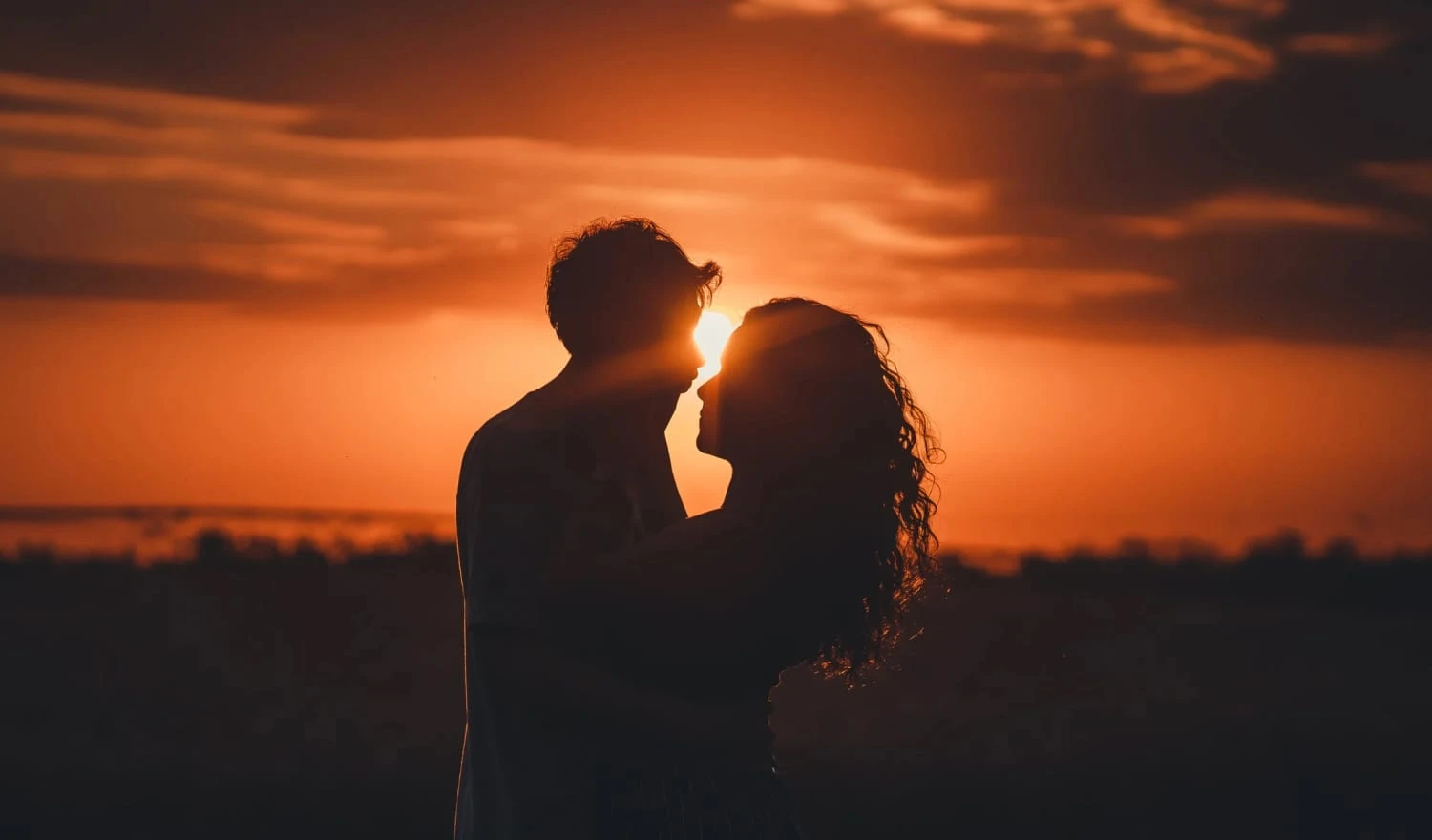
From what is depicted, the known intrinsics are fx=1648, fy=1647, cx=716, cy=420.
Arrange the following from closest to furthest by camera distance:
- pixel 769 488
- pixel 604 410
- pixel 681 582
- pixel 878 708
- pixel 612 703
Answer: pixel 681 582, pixel 769 488, pixel 612 703, pixel 604 410, pixel 878 708

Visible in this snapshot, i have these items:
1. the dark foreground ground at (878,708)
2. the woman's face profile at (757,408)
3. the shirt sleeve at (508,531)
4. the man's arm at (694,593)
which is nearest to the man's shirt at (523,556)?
the shirt sleeve at (508,531)

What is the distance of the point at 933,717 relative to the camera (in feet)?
56.4

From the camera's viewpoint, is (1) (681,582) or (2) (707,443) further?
(2) (707,443)

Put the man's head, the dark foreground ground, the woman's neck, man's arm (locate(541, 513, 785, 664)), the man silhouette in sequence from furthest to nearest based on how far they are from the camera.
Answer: the dark foreground ground < the man's head < the man silhouette < the woman's neck < man's arm (locate(541, 513, 785, 664))

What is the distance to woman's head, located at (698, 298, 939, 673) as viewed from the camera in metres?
3.29

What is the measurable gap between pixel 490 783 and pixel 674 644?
0.81 m

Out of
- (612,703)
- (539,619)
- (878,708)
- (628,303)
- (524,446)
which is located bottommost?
(878,708)

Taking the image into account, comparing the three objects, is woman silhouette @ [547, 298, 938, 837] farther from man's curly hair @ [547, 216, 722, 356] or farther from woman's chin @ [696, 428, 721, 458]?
man's curly hair @ [547, 216, 722, 356]

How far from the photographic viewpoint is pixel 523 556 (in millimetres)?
3654

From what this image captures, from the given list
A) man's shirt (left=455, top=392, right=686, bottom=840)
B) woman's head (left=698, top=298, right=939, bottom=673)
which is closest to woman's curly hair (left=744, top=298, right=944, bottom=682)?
woman's head (left=698, top=298, right=939, bottom=673)

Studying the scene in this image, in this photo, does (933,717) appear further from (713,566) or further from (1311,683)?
(713,566)

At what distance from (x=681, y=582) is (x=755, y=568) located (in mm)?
150

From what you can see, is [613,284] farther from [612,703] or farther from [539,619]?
[612,703]

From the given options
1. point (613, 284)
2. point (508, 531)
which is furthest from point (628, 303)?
point (508, 531)
